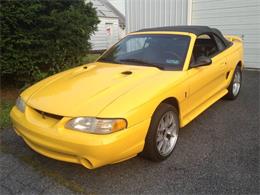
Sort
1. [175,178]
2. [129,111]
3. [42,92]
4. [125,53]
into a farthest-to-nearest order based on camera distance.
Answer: [125,53] → [42,92] → [175,178] → [129,111]

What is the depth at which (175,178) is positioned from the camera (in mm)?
3066

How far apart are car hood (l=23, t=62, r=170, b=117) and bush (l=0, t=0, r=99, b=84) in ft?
6.33

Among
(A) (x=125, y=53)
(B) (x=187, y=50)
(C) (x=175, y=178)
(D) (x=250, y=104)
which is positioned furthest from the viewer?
(D) (x=250, y=104)

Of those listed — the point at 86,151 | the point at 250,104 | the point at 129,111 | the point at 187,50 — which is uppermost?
the point at 187,50

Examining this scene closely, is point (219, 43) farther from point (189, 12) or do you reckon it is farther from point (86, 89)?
point (189, 12)

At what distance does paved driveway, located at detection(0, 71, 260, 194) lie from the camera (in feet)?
9.59

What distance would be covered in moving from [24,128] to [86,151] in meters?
0.86

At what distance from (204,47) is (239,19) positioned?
4.31 meters

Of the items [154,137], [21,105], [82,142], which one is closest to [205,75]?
[154,137]

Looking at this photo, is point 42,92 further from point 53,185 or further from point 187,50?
point 187,50

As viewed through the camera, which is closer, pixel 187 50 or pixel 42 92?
pixel 42 92

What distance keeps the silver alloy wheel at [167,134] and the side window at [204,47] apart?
45.2 inches

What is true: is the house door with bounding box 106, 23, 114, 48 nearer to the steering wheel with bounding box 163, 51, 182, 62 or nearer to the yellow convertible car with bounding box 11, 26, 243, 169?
the yellow convertible car with bounding box 11, 26, 243, 169

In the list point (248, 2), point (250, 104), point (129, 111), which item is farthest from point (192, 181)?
point (248, 2)
